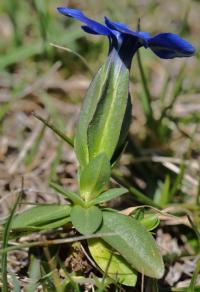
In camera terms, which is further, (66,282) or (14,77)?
(14,77)

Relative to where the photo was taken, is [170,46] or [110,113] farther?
[110,113]

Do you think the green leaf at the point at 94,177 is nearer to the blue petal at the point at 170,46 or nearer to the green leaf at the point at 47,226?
the green leaf at the point at 47,226

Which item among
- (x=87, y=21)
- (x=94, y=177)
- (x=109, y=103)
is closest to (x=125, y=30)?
(x=87, y=21)

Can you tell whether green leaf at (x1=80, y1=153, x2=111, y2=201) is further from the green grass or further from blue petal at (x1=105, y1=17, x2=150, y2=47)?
blue petal at (x1=105, y1=17, x2=150, y2=47)

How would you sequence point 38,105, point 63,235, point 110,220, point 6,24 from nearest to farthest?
point 110,220, point 63,235, point 38,105, point 6,24

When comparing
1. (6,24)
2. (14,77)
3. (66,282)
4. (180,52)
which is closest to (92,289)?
(66,282)

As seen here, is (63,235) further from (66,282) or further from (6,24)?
(6,24)

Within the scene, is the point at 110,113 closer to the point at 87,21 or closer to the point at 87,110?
the point at 87,110
